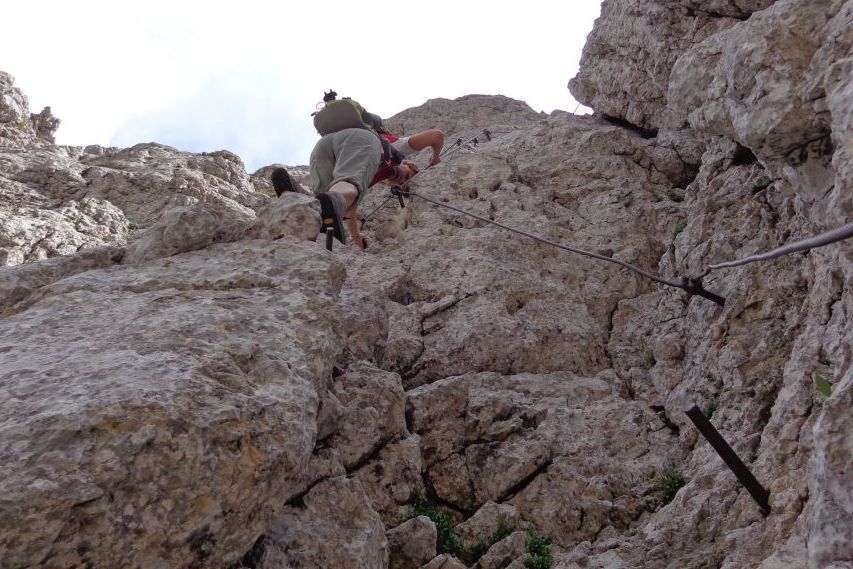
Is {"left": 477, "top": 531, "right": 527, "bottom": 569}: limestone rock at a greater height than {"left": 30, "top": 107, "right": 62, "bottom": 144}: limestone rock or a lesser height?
lesser

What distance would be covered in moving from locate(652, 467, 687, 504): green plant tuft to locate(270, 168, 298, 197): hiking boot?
20.1 ft

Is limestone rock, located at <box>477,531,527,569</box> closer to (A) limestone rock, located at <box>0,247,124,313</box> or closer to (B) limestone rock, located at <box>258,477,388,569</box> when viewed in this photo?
(B) limestone rock, located at <box>258,477,388,569</box>

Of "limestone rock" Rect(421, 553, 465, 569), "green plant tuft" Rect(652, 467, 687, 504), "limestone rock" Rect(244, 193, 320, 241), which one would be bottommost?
"limestone rock" Rect(421, 553, 465, 569)

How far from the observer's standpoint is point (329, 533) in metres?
5.39

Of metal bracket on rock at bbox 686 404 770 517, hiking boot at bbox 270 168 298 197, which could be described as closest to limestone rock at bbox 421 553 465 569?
metal bracket on rock at bbox 686 404 770 517

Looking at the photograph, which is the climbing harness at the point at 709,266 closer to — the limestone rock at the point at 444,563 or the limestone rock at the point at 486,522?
the limestone rock at the point at 486,522

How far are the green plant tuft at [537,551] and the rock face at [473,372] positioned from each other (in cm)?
9

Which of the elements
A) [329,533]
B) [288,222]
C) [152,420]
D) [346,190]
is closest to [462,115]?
[346,190]

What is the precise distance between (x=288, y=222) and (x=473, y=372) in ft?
10.4

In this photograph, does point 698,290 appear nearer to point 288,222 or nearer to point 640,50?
point 288,222

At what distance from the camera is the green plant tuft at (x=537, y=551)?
19.9 feet

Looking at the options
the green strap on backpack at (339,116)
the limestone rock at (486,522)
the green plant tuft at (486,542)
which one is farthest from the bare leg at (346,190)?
the green plant tuft at (486,542)

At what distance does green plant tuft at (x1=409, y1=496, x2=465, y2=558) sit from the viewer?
654cm

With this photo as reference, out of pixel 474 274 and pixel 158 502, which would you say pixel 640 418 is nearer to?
pixel 474 274
